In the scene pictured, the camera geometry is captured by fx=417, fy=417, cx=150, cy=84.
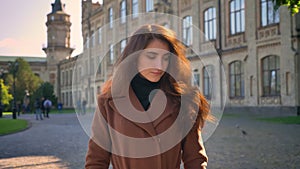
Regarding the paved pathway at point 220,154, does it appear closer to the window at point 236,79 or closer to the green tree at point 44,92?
the window at point 236,79

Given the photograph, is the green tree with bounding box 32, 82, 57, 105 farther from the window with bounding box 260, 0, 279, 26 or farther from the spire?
the window with bounding box 260, 0, 279, 26

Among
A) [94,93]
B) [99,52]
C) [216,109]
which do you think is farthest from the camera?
[216,109]

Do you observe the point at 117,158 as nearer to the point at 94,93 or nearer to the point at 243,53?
the point at 94,93

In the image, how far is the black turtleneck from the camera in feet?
7.55

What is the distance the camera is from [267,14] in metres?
→ 28.2

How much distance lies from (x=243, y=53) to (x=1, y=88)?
35.2 meters

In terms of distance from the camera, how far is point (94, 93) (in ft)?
11.0

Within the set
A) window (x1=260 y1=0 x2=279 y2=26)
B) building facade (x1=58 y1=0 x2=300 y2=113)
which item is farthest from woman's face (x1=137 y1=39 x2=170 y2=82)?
window (x1=260 y1=0 x2=279 y2=26)

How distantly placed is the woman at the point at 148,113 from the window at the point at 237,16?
29167 millimetres

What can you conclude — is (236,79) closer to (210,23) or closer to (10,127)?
(210,23)

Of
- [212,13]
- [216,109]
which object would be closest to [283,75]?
[212,13]

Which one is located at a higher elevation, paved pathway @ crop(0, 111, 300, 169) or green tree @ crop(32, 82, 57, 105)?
green tree @ crop(32, 82, 57, 105)

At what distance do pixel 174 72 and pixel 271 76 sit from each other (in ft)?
86.3

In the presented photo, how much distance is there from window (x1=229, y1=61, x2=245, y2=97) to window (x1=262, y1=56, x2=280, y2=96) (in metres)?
2.24
